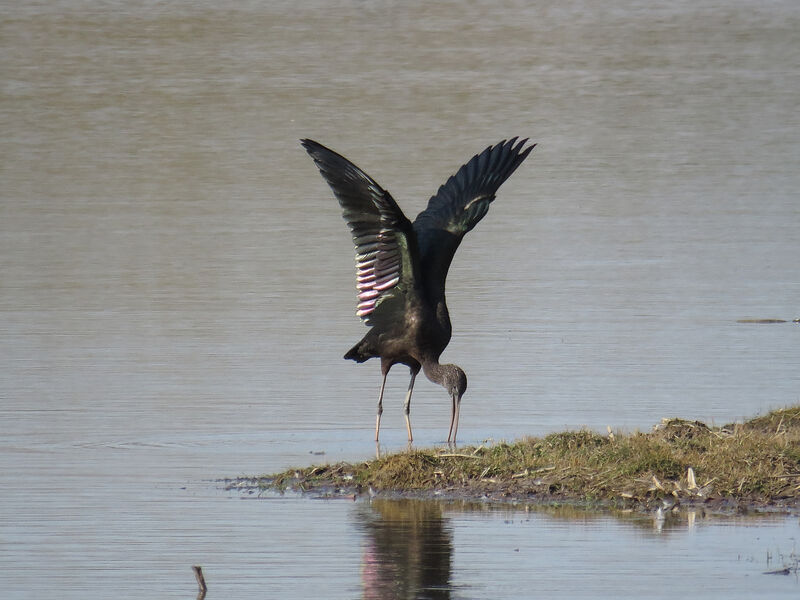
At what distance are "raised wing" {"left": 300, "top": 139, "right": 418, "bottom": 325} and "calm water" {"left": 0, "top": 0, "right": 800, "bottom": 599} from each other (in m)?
0.84

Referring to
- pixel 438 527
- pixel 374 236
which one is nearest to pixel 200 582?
pixel 438 527

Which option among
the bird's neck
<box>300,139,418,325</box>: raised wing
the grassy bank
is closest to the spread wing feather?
<box>300,139,418,325</box>: raised wing

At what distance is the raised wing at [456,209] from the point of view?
12453 mm

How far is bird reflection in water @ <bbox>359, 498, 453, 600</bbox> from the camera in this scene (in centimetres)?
809

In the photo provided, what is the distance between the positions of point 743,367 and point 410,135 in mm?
19000

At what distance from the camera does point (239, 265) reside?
2030 centimetres

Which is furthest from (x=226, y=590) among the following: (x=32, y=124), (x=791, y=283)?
(x=32, y=124)

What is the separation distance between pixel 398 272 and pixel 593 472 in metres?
2.43

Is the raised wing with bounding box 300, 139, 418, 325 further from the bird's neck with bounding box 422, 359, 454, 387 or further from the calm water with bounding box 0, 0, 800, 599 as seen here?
the calm water with bounding box 0, 0, 800, 599

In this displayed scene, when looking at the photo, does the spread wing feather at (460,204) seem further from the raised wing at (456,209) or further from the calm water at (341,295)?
the calm water at (341,295)

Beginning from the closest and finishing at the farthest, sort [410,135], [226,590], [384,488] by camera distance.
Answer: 1. [226,590]
2. [384,488]
3. [410,135]

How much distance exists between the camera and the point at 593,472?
1012 centimetres

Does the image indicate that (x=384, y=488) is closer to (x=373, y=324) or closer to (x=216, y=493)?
(x=216, y=493)

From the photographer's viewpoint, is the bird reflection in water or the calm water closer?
the bird reflection in water
